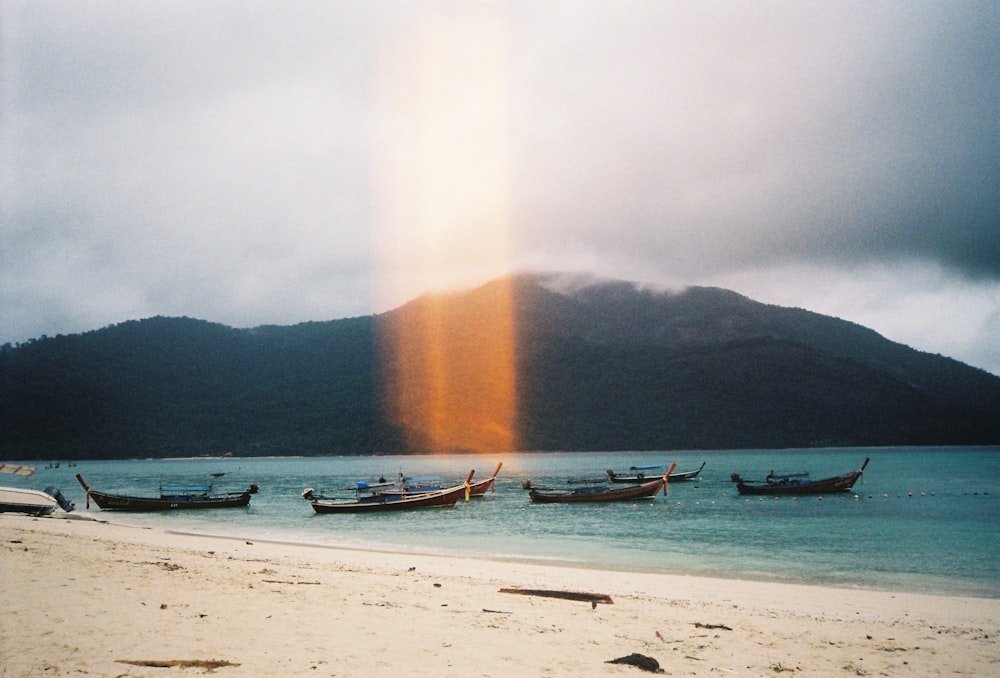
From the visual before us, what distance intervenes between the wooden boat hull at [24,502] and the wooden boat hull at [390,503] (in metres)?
13.1

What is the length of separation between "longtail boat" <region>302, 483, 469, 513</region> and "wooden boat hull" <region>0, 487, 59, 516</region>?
1238 cm

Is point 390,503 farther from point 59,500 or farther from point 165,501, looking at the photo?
point 59,500

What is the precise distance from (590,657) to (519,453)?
147888mm

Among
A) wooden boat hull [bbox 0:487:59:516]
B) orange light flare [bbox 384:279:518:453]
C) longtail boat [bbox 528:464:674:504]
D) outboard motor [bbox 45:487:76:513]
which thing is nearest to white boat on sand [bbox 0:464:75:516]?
wooden boat hull [bbox 0:487:59:516]

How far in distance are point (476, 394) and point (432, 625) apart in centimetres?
15587

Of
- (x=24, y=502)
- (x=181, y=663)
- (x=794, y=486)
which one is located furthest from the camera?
(x=794, y=486)

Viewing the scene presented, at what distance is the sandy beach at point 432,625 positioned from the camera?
7.68 metres

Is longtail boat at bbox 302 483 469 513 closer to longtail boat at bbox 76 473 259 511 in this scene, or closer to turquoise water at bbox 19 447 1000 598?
turquoise water at bbox 19 447 1000 598

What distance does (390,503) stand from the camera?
38.7 m

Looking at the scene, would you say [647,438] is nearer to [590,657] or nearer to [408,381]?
[408,381]

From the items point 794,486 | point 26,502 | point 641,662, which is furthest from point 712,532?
point 26,502

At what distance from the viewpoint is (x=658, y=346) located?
16650 cm

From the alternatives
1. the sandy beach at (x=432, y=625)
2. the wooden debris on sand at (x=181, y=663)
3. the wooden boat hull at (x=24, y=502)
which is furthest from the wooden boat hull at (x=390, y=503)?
the wooden debris on sand at (x=181, y=663)

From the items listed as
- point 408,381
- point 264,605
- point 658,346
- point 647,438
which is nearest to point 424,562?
point 264,605
